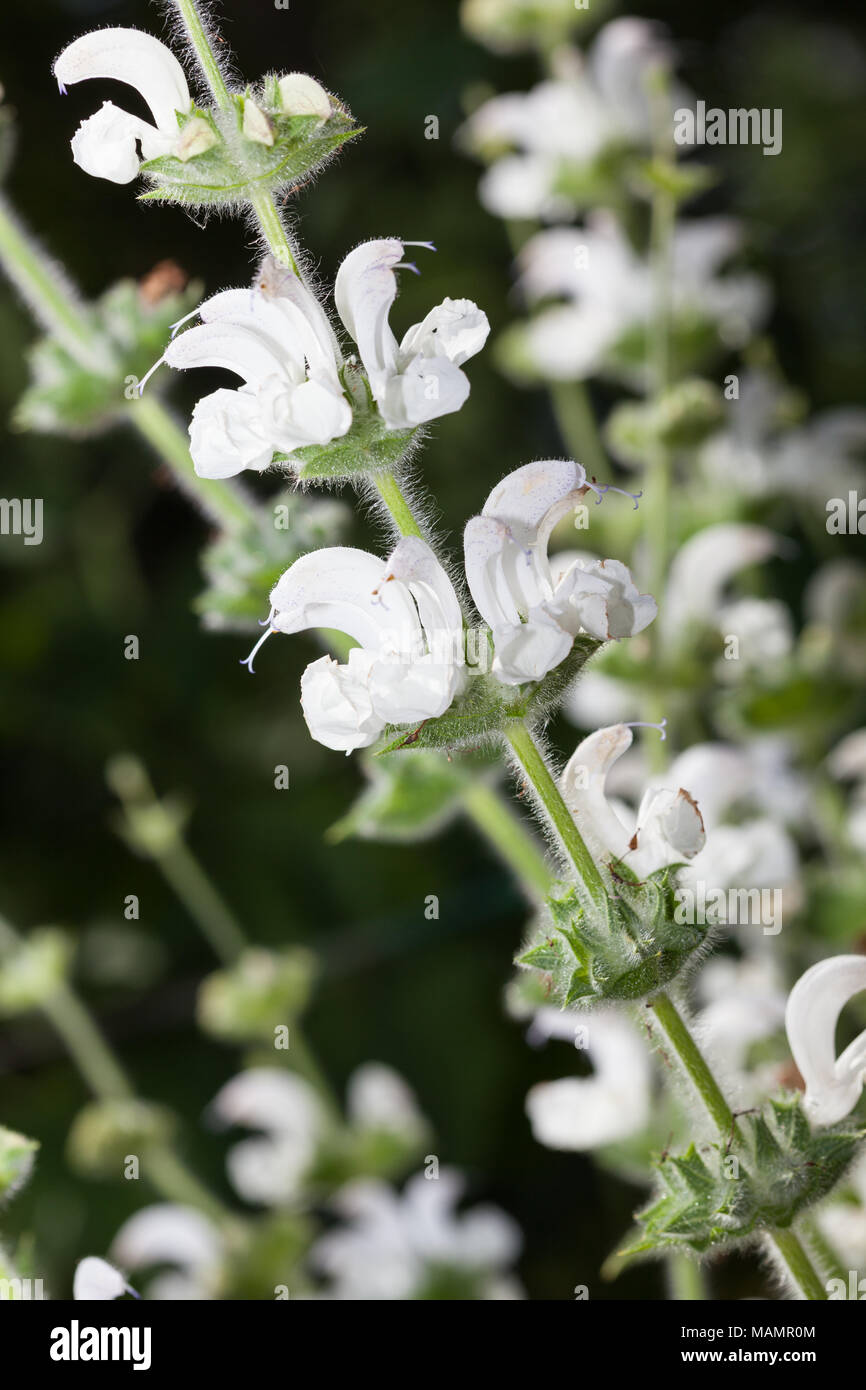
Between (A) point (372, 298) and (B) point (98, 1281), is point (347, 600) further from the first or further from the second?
(B) point (98, 1281)

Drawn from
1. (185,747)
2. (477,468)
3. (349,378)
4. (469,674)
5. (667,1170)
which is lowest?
Result: (667,1170)

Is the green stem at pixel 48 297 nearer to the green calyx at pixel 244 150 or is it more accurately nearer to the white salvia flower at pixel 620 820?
the green calyx at pixel 244 150

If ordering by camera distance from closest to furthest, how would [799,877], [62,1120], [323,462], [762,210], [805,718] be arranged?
[323,462], [799,877], [805,718], [62,1120], [762,210]

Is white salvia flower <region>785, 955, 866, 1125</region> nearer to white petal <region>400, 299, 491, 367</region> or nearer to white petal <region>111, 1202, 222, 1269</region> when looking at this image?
white petal <region>400, 299, 491, 367</region>

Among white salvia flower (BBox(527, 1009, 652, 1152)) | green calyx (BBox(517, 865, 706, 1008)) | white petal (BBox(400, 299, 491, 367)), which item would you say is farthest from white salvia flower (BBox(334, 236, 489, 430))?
white salvia flower (BBox(527, 1009, 652, 1152))

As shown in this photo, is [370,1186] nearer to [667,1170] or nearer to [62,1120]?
[62,1120]

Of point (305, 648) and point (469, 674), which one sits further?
point (305, 648)

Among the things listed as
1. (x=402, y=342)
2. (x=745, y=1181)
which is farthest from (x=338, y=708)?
(x=745, y=1181)

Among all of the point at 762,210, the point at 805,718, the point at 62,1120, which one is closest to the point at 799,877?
the point at 805,718
